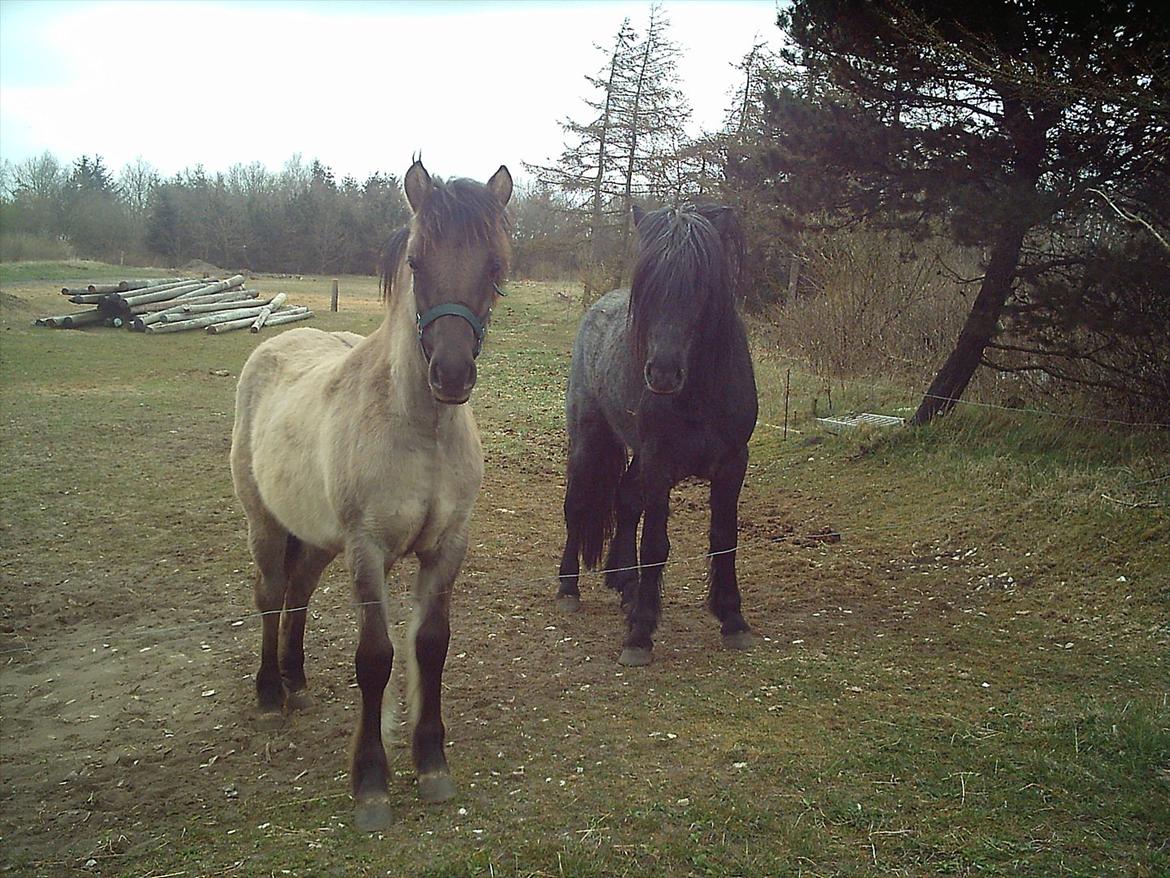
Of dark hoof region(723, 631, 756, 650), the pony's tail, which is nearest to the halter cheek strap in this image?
dark hoof region(723, 631, 756, 650)

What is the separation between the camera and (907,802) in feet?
10.4

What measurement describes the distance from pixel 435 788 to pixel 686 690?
1.48 meters

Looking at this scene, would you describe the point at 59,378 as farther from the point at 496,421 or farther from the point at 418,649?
the point at 418,649

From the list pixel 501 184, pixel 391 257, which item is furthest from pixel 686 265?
pixel 391 257

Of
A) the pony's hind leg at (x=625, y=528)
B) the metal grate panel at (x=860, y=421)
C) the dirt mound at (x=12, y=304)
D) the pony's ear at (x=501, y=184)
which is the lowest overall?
the pony's hind leg at (x=625, y=528)

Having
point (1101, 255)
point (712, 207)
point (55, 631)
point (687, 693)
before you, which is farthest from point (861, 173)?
point (55, 631)

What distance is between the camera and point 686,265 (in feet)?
14.7

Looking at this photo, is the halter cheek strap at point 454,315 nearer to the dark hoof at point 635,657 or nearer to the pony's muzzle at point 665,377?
the pony's muzzle at point 665,377

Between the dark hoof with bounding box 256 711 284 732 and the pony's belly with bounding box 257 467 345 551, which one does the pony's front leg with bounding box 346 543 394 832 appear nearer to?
the pony's belly with bounding box 257 467 345 551

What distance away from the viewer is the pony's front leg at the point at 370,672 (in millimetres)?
3215

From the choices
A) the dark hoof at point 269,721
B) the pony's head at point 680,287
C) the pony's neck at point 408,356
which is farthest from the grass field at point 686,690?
the pony's head at point 680,287

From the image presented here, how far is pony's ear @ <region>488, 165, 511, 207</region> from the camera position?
337cm

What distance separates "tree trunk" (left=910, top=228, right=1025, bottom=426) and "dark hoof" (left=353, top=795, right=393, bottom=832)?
6.88 metres

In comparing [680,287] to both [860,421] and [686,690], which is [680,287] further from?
[860,421]
